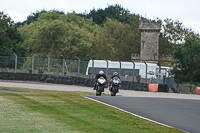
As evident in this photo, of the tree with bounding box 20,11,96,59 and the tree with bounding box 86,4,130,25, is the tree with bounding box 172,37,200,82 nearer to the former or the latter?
the tree with bounding box 20,11,96,59

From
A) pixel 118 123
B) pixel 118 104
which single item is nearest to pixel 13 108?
pixel 118 123

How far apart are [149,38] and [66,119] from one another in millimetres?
76326

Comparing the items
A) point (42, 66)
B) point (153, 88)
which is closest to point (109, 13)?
point (42, 66)

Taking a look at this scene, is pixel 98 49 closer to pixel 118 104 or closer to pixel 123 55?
pixel 123 55

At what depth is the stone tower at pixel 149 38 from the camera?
288ft

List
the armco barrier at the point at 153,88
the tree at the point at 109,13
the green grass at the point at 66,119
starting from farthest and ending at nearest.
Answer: the tree at the point at 109,13, the armco barrier at the point at 153,88, the green grass at the point at 66,119

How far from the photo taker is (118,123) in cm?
1280

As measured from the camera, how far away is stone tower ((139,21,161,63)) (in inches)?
3452

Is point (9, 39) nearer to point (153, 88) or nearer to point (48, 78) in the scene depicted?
point (48, 78)

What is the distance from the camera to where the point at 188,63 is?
182 feet

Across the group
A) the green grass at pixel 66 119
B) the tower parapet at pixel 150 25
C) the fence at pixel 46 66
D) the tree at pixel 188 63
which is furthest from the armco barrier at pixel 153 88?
the tower parapet at pixel 150 25

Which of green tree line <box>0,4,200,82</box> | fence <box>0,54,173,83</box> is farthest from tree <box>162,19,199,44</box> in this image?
fence <box>0,54,173,83</box>

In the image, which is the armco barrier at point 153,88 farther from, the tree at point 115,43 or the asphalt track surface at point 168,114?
the tree at point 115,43

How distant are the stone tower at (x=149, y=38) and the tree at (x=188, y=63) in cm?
2947
